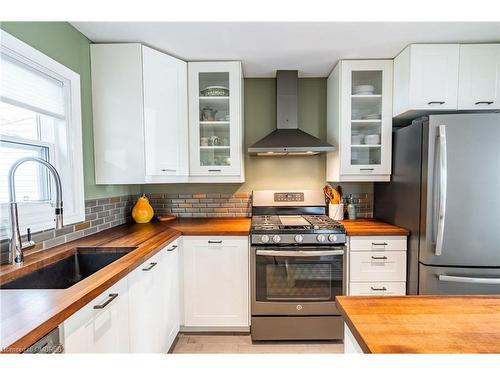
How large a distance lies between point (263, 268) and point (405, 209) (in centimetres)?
124

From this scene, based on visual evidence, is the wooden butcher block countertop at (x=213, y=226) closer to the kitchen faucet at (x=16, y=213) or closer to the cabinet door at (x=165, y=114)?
the cabinet door at (x=165, y=114)

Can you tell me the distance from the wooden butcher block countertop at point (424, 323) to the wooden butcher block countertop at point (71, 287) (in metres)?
0.90

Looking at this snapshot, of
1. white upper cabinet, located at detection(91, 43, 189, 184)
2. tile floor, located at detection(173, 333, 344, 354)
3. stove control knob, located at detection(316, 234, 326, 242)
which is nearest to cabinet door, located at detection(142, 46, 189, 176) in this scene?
white upper cabinet, located at detection(91, 43, 189, 184)

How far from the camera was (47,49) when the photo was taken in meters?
1.50

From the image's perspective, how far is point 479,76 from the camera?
6.46ft

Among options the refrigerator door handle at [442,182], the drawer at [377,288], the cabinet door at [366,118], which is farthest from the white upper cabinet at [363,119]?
the drawer at [377,288]

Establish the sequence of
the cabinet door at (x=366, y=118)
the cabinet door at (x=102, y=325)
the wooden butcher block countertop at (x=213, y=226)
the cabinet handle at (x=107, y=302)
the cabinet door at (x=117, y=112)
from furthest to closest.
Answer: the cabinet door at (x=366, y=118) < the wooden butcher block countertop at (x=213, y=226) < the cabinet door at (x=117, y=112) < the cabinet handle at (x=107, y=302) < the cabinet door at (x=102, y=325)

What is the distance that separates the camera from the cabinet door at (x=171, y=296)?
5.81 feet

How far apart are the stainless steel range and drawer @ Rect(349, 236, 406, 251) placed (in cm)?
11

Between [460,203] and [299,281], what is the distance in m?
1.26

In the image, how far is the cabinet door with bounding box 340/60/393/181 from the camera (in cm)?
222

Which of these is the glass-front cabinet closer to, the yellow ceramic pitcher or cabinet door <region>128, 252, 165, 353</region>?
the yellow ceramic pitcher
